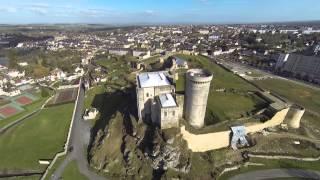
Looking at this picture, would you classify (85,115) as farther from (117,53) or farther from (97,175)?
(117,53)

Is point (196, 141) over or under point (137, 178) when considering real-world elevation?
over

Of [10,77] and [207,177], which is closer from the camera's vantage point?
[207,177]

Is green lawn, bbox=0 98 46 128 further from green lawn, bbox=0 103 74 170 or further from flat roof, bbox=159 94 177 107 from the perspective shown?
flat roof, bbox=159 94 177 107

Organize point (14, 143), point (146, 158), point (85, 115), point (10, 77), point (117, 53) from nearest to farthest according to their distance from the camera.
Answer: point (146, 158)
point (14, 143)
point (85, 115)
point (10, 77)
point (117, 53)

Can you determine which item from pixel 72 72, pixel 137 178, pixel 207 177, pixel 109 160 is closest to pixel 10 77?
pixel 72 72

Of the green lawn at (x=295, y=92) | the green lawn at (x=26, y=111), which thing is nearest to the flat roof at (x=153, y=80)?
the green lawn at (x=26, y=111)

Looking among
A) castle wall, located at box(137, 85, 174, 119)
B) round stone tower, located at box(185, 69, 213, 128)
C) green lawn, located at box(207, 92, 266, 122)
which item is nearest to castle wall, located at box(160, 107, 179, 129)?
round stone tower, located at box(185, 69, 213, 128)
